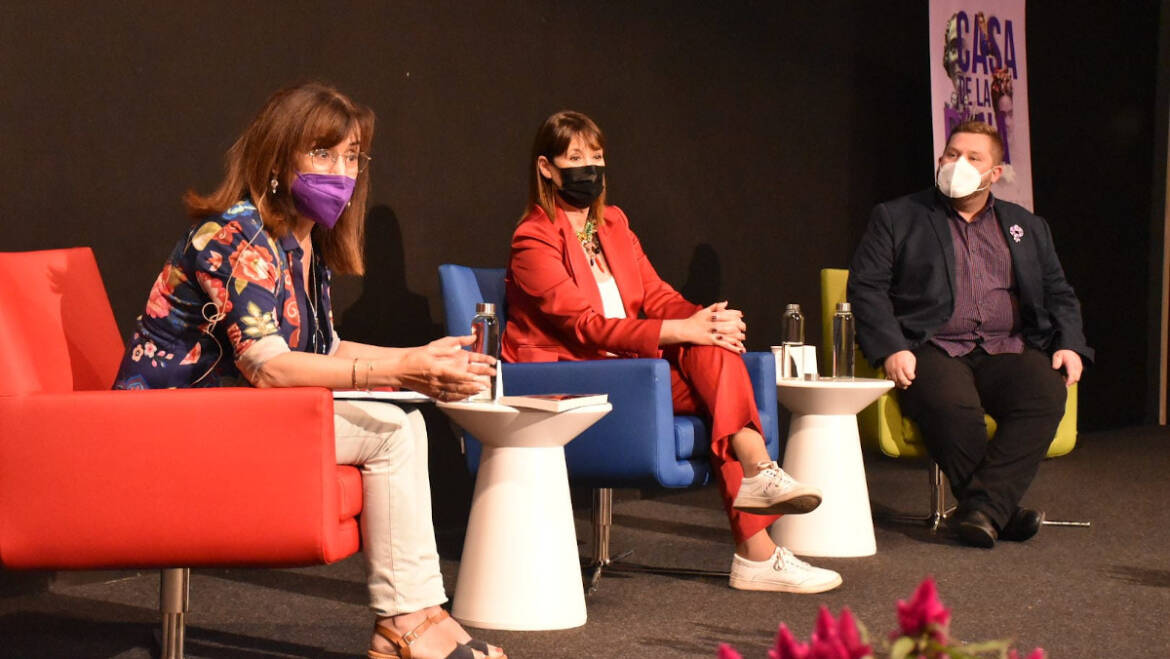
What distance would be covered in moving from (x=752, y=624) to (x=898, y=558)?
3.31 ft

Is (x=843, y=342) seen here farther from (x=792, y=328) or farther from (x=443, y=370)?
(x=443, y=370)

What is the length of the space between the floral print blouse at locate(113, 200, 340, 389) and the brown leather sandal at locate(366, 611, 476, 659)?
1.67 feet

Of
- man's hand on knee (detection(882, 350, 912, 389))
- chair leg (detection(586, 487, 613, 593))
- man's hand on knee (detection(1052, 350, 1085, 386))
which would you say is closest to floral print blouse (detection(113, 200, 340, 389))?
chair leg (detection(586, 487, 613, 593))

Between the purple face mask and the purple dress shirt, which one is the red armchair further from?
the purple dress shirt

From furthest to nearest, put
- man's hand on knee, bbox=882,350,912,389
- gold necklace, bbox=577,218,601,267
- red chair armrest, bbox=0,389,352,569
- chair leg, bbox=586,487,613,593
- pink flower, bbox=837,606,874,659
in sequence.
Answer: man's hand on knee, bbox=882,350,912,389
gold necklace, bbox=577,218,601,267
chair leg, bbox=586,487,613,593
red chair armrest, bbox=0,389,352,569
pink flower, bbox=837,606,874,659

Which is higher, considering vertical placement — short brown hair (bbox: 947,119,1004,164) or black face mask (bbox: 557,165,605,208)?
short brown hair (bbox: 947,119,1004,164)

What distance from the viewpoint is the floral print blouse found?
2.21m

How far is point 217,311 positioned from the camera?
7.38 ft

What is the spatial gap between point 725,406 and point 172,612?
1450 mm

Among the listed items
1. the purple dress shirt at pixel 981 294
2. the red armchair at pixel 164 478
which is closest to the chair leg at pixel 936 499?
the purple dress shirt at pixel 981 294

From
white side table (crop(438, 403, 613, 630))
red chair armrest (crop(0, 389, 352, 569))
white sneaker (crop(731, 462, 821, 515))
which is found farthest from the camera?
white sneaker (crop(731, 462, 821, 515))

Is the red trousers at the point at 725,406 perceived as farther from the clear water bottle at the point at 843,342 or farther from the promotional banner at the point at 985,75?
the promotional banner at the point at 985,75

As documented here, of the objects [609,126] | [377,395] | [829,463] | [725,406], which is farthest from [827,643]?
[609,126]

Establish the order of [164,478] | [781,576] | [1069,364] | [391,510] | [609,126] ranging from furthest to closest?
[609,126] < [1069,364] < [781,576] < [391,510] < [164,478]
